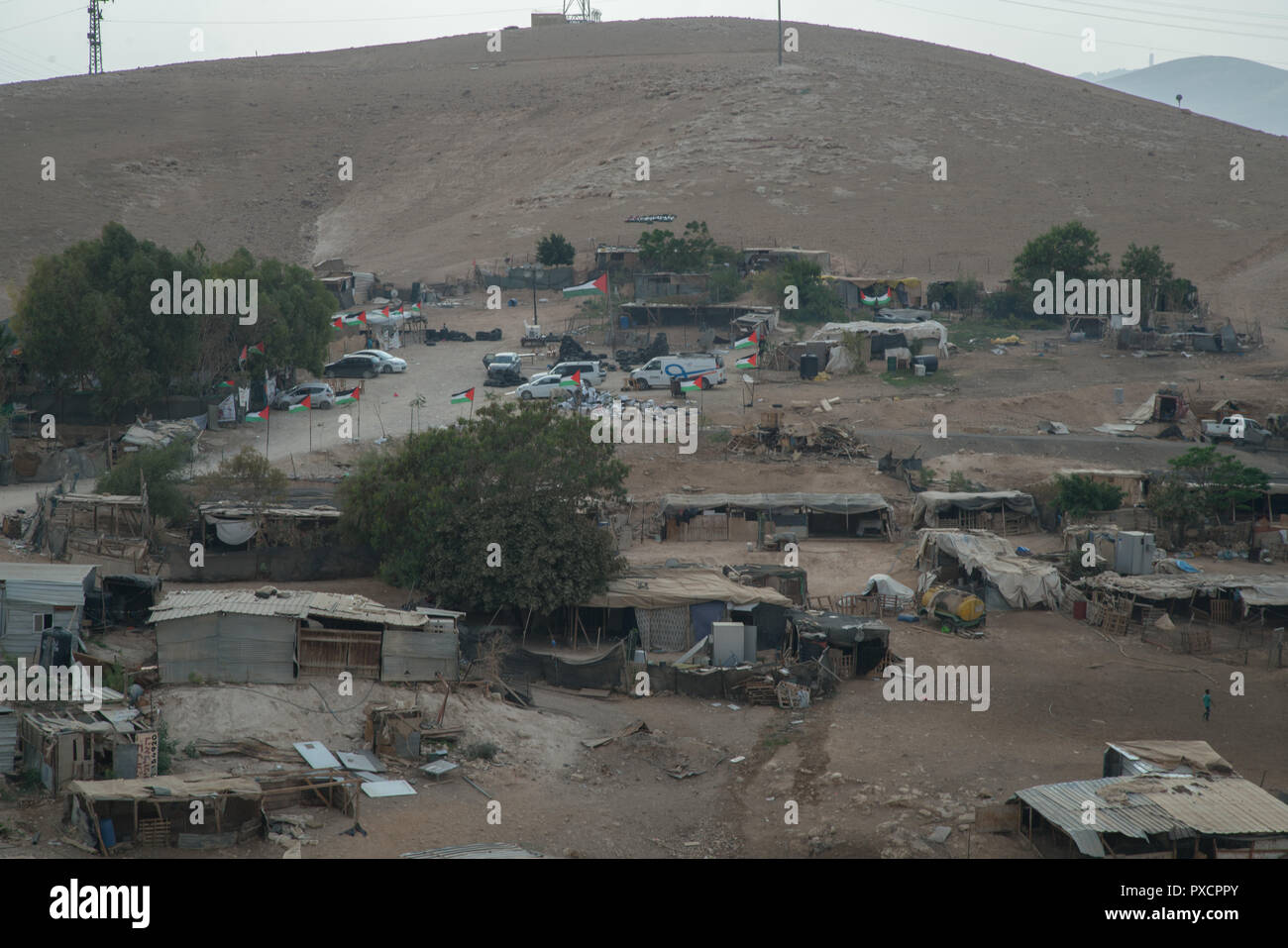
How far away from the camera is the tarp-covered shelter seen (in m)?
23.4

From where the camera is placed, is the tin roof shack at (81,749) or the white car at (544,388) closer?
the tin roof shack at (81,749)

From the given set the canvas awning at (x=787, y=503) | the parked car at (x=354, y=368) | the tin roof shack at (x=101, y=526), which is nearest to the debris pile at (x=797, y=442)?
the canvas awning at (x=787, y=503)

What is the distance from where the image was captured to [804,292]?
55.8 m

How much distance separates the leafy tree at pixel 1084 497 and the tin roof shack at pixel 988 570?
344 cm

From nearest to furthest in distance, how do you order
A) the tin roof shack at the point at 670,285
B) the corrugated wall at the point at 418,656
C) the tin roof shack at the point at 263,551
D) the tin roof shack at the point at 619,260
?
1. the corrugated wall at the point at 418,656
2. the tin roof shack at the point at 263,551
3. the tin roof shack at the point at 670,285
4. the tin roof shack at the point at 619,260

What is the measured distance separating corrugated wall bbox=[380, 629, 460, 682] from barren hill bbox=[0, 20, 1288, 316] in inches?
1858

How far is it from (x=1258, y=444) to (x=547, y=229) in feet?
141

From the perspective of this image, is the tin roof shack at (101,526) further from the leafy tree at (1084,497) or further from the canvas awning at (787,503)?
the leafy tree at (1084,497)

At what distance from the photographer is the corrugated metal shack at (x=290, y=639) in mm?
18969

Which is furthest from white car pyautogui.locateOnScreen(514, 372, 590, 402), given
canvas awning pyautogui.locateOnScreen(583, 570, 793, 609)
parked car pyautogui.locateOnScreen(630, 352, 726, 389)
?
canvas awning pyautogui.locateOnScreen(583, 570, 793, 609)

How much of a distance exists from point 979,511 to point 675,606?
1104cm

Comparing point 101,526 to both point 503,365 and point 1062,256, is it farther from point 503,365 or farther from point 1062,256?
point 1062,256

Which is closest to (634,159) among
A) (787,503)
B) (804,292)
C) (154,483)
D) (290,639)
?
(804,292)

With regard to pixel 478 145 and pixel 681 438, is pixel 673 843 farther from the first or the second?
pixel 478 145
